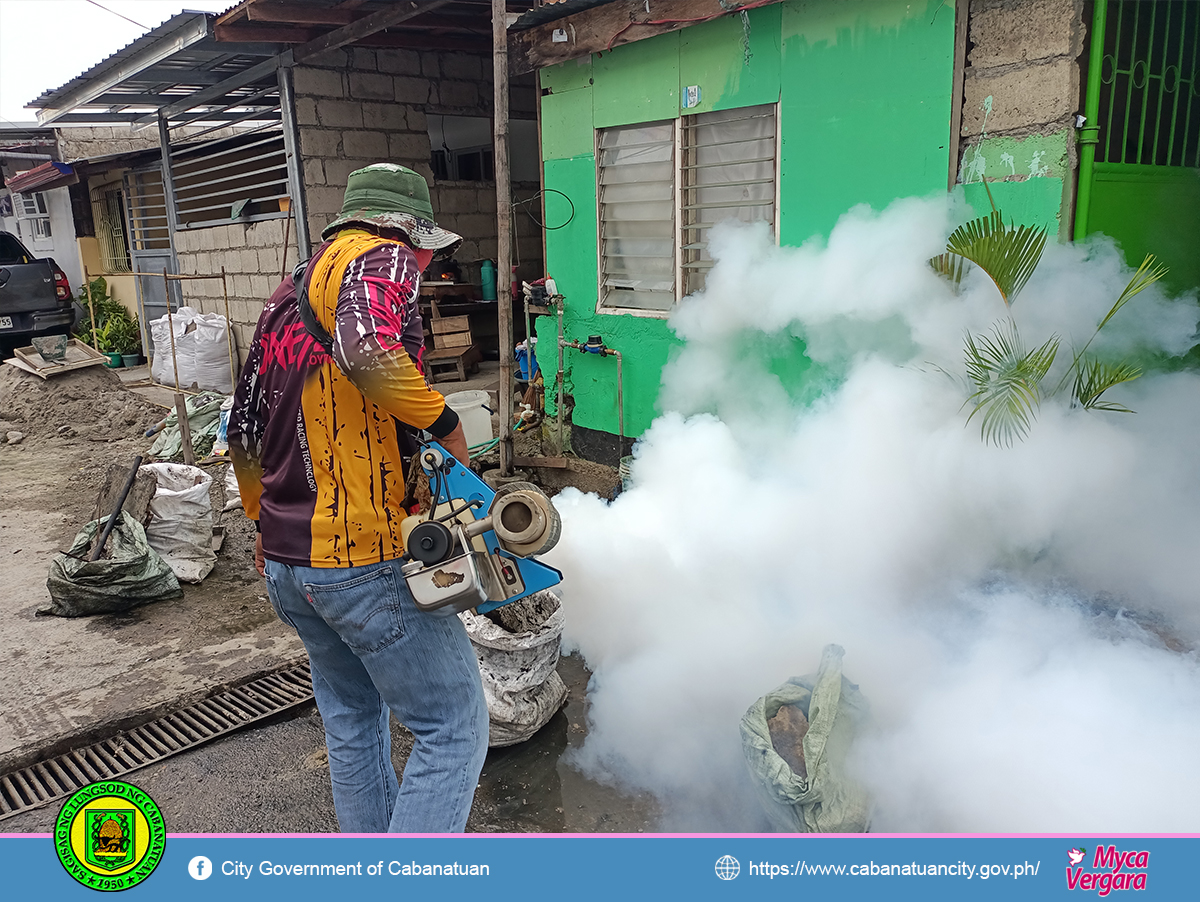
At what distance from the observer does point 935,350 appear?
13.7 ft

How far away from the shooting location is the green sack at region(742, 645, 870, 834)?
2604mm

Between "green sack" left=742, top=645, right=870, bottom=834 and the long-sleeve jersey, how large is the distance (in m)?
1.34

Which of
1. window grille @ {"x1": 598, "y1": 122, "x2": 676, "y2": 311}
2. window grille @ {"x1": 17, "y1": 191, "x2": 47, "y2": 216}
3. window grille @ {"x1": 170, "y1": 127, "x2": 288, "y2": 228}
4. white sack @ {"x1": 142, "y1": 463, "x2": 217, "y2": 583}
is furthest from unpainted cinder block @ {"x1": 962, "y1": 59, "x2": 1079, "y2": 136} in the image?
window grille @ {"x1": 17, "y1": 191, "x2": 47, "y2": 216}

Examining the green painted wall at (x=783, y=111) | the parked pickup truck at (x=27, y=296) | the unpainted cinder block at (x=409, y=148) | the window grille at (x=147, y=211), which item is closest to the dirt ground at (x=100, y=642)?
the green painted wall at (x=783, y=111)

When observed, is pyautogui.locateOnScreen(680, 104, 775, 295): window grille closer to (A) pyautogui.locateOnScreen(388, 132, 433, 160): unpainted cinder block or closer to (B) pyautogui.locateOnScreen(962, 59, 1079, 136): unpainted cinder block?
(B) pyautogui.locateOnScreen(962, 59, 1079, 136): unpainted cinder block

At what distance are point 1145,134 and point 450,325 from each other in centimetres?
649

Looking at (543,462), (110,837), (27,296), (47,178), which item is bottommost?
(543,462)

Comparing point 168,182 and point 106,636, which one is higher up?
point 168,182

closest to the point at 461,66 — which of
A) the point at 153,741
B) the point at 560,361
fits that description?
the point at 560,361

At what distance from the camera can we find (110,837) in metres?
2.20

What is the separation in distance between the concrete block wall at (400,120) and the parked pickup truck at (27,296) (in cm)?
609
